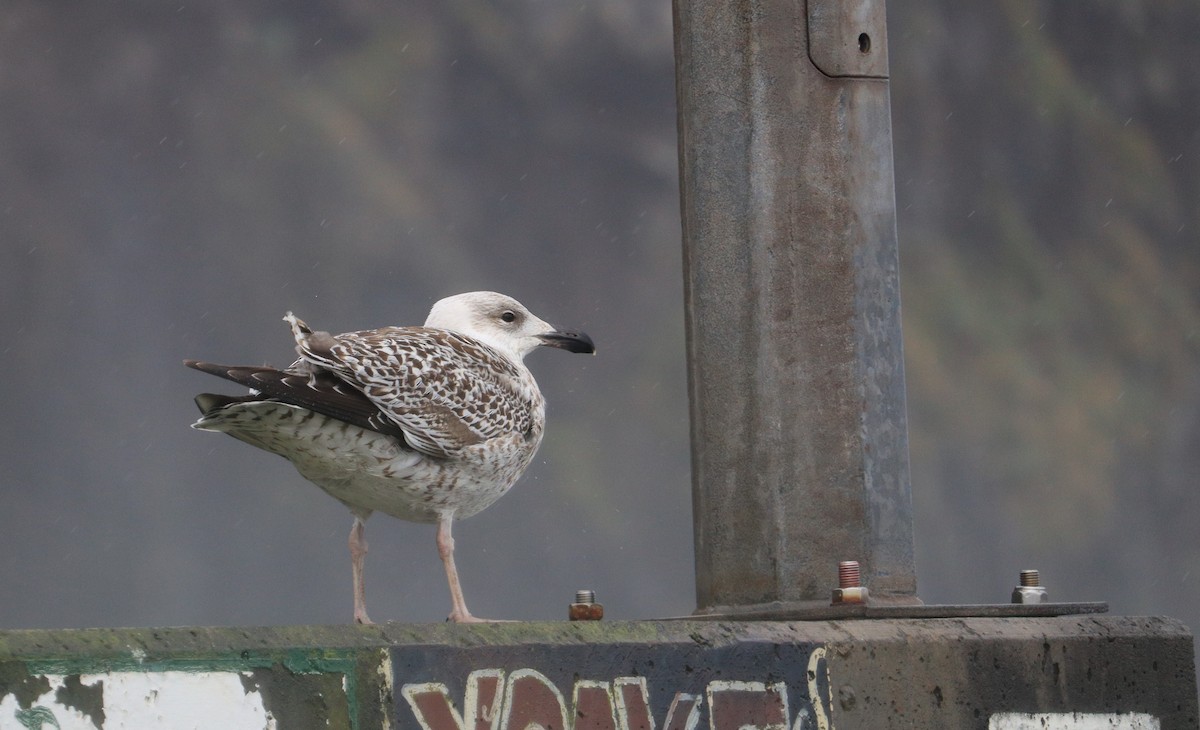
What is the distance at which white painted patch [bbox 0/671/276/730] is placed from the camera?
264 cm

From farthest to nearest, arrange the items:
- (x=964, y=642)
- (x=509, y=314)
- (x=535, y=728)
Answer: (x=509, y=314), (x=964, y=642), (x=535, y=728)

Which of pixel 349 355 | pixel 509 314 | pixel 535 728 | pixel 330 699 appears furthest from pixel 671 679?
pixel 509 314

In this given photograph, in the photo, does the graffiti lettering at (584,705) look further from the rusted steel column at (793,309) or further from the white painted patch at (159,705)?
the rusted steel column at (793,309)

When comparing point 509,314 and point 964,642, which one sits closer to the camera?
point 964,642

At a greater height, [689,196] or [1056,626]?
[689,196]

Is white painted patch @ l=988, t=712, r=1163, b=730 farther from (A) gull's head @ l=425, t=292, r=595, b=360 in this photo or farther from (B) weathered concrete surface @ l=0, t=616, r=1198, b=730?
(A) gull's head @ l=425, t=292, r=595, b=360

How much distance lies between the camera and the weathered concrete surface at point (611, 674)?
2711 mm

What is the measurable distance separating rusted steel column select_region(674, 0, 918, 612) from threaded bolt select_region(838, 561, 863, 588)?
0.93 ft

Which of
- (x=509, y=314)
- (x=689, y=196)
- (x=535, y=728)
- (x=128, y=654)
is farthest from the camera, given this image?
(x=509, y=314)

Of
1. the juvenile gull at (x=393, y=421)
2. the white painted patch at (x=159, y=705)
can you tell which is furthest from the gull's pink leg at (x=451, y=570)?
the white painted patch at (x=159, y=705)

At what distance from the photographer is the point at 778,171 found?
419cm

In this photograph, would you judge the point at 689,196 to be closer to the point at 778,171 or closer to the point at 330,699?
the point at 778,171

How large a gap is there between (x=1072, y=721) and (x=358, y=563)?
1.77 m

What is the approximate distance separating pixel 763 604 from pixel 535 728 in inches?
43.3
